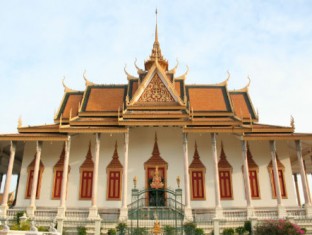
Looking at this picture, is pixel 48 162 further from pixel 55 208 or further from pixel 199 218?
pixel 199 218

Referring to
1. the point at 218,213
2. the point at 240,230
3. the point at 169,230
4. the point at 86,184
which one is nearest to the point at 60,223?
the point at 86,184

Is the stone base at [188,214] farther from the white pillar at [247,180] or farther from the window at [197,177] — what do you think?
the white pillar at [247,180]

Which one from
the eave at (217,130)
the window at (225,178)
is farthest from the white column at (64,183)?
the window at (225,178)

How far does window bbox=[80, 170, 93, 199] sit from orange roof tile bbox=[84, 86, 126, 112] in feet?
13.1

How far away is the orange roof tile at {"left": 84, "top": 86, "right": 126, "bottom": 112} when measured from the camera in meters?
20.1

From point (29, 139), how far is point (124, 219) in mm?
6805

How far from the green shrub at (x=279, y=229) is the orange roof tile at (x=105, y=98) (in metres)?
10.8

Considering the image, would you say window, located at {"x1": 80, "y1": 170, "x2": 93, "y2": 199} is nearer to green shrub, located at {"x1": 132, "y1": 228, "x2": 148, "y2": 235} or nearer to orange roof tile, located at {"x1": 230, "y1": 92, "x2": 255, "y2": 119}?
green shrub, located at {"x1": 132, "y1": 228, "x2": 148, "y2": 235}

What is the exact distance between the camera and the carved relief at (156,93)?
19.0 metres

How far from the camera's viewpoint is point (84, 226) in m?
14.6

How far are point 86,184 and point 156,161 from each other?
4104mm

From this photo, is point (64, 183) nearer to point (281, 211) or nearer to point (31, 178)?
point (31, 178)

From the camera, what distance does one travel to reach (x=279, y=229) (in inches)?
498

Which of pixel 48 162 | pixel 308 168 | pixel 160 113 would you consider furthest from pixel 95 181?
pixel 308 168
